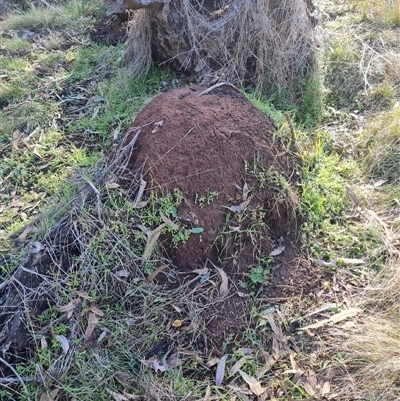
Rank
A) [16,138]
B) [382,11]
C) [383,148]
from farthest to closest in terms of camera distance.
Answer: [382,11] < [16,138] < [383,148]

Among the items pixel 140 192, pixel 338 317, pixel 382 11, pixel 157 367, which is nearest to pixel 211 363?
pixel 157 367

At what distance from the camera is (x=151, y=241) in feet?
8.33

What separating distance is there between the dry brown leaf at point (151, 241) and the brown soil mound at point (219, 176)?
65mm

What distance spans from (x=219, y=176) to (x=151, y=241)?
0.55m

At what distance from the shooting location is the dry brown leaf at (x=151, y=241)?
2.53 meters

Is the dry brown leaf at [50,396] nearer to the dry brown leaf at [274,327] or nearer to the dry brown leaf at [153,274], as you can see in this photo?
the dry brown leaf at [153,274]

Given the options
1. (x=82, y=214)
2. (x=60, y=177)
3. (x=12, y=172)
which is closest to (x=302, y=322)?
(x=82, y=214)

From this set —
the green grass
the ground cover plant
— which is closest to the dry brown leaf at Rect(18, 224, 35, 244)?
the ground cover plant

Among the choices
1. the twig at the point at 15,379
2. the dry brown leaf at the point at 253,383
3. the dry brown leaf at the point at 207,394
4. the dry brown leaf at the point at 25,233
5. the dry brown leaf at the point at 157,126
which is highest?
the dry brown leaf at the point at 157,126

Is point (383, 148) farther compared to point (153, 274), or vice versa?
point (383, 148)

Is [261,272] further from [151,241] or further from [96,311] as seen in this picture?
[96,311]

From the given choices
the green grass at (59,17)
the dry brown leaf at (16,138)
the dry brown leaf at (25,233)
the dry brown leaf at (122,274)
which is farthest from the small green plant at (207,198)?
the green grass at (59,17)

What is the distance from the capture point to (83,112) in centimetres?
394

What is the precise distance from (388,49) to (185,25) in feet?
6.53
